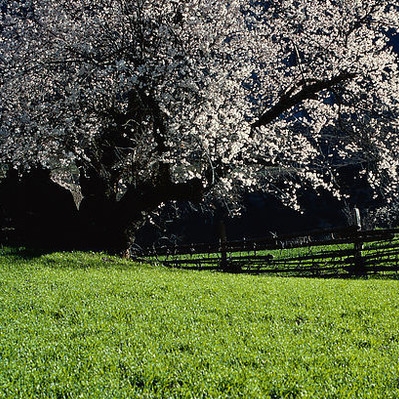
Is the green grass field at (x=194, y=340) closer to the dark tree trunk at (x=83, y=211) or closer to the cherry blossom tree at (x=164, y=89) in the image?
the cherry blossom tree at (x=164, y=89)

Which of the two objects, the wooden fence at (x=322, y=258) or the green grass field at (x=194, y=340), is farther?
the wooden fence at (x=322, y=258)

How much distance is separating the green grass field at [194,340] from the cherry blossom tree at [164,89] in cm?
481

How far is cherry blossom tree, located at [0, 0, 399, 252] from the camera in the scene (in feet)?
44.6

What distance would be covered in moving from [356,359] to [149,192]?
1102cm

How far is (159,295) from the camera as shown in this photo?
9227 millimetres

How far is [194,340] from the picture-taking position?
6.25 metres

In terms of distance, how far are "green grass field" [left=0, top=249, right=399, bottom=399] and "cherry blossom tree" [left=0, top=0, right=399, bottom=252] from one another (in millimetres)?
4808

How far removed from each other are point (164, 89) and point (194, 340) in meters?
9.04

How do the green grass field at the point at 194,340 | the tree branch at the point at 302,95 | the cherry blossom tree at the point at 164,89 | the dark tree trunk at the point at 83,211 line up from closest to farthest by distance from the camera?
the green grass field at the point at 194,340 → the cherry blossom tree at the point at 164,89 → the tree branch at the point at 302,95 → the dark tree trunk at the point at 83,211

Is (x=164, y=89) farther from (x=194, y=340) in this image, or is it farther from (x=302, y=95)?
(x=194, y=340)

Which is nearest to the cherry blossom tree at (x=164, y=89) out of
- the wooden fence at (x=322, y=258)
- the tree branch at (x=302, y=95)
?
the tree branch at (x=302, y=95)

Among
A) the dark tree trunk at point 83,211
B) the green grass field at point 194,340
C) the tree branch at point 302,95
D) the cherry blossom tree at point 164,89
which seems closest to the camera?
the green grass field at point 194,340

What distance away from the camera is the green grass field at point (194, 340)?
16.0 ft

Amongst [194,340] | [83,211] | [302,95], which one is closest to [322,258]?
[302,95]
